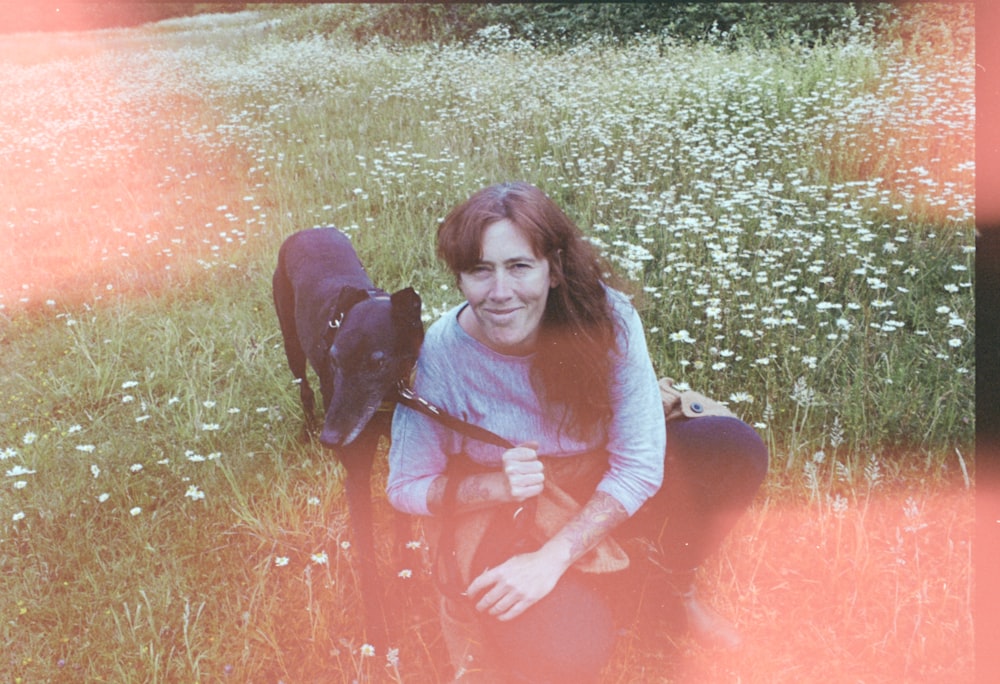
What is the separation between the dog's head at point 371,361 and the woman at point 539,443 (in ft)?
0.38

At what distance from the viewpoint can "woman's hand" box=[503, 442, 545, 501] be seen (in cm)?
166

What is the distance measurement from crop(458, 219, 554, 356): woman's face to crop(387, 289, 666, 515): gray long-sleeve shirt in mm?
119

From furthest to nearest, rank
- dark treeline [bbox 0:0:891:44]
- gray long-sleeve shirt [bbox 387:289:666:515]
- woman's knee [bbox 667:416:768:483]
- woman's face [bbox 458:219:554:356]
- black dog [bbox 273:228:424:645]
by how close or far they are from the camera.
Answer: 1. dark treeline [bbox 0:0:891:44]
2. woman's knee [bbox 667:416:768:483]
3. gray long-sleeve shirt [bbox 387:289:666:515]
4. black dog [bbox 273:228:424:645]
5. woman's face [bbox 458:219:554:356]

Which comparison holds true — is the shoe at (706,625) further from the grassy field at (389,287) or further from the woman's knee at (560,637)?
the woman's knee at (560,637)

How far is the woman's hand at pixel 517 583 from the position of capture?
1.72m

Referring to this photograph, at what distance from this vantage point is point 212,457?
2.39 metres

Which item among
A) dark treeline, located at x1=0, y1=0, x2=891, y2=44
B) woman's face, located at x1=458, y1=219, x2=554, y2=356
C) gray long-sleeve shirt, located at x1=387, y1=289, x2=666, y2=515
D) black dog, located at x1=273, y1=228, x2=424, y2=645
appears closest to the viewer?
woman's face, located at x1=458, y1=219, x2=554, y2=356

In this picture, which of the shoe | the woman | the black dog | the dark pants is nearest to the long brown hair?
the woman

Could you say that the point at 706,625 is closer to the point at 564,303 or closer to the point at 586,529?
the point at 586,529

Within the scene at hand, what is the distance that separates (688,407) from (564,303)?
0.58 m

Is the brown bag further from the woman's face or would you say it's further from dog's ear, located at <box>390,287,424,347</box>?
dog's ear, located at <box>390,287,424,347</box>

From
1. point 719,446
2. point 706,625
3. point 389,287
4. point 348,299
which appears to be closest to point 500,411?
point 348,299

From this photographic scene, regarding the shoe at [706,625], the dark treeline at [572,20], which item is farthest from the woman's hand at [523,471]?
the dark treeline at [572,20]

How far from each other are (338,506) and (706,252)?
6.69 ft
